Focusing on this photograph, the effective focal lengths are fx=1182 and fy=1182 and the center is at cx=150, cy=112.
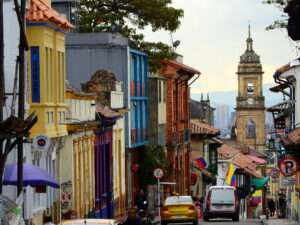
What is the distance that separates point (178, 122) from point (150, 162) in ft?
45.3

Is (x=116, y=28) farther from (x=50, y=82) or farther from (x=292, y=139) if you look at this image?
(x=50, y=82)

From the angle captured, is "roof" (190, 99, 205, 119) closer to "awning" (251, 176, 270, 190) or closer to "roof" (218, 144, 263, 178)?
"roof" (218, 144, 263, 178)

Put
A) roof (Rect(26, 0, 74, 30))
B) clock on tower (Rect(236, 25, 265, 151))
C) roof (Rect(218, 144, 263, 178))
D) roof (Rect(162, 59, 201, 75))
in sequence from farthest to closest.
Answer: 1. clock on tower (Rect(236, 25, 265, 151))
2. roof (Rect(218, 144, 263, 178))
3. roof (Rect(162, 59, 201, 75))
4. roof (Rect(26, 0, 74, 30))

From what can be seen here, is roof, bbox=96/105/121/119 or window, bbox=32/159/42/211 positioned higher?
roof, bbox=96/105/121/119

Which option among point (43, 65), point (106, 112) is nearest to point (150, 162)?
point (106, 112)

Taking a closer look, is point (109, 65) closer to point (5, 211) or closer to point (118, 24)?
point (118, 24)

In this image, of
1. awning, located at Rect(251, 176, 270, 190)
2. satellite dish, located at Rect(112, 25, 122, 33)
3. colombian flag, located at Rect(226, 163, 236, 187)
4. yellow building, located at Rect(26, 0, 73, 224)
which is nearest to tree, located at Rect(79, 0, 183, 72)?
satellite dish, located at Rect(112, 25, 122, 33)

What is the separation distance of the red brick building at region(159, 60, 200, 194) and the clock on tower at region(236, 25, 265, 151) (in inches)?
3934

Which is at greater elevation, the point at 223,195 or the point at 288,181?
the point at 288,181

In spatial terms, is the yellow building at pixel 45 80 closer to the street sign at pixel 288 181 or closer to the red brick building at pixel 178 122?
the street sign at pixel 288 181

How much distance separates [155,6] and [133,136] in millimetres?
9515

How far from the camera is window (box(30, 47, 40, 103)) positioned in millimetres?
30531

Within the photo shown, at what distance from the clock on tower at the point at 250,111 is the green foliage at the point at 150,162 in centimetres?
11612

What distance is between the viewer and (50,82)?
104ft
